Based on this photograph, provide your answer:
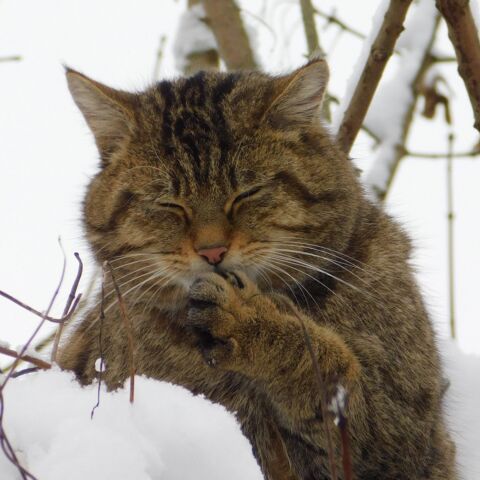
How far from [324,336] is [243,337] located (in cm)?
32

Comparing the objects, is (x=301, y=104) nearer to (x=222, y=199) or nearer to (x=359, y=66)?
(x=222, y=199)

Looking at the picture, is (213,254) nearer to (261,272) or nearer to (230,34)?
(261,272)

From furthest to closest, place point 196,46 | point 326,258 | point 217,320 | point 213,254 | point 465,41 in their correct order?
1. point 196,46
2. point 326,258
3. point 465,41
4. point 213,254
5. point 217,320

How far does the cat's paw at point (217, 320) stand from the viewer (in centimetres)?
253

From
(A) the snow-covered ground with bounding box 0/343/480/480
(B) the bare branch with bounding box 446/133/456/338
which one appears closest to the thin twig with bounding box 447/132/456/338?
(B) the bare branch with bounding box 446/133/456/338

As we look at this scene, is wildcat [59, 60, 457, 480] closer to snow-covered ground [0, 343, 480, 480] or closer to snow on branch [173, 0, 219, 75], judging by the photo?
snow-covered ground [0, 343, 480, 480]

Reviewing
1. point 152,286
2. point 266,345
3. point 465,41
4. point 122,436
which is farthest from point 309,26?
point 122,436

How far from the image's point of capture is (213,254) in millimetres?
2793

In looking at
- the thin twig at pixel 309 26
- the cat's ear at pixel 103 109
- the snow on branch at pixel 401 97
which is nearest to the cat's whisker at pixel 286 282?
the cat's ear at pixel 103 109

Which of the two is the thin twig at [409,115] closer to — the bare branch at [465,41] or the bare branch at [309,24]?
the bare branch at [309,24]

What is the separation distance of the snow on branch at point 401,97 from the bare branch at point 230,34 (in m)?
0.79

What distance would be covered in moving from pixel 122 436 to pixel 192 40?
3.90m

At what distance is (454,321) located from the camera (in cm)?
436

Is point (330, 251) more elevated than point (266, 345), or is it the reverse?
point (330, 251)
